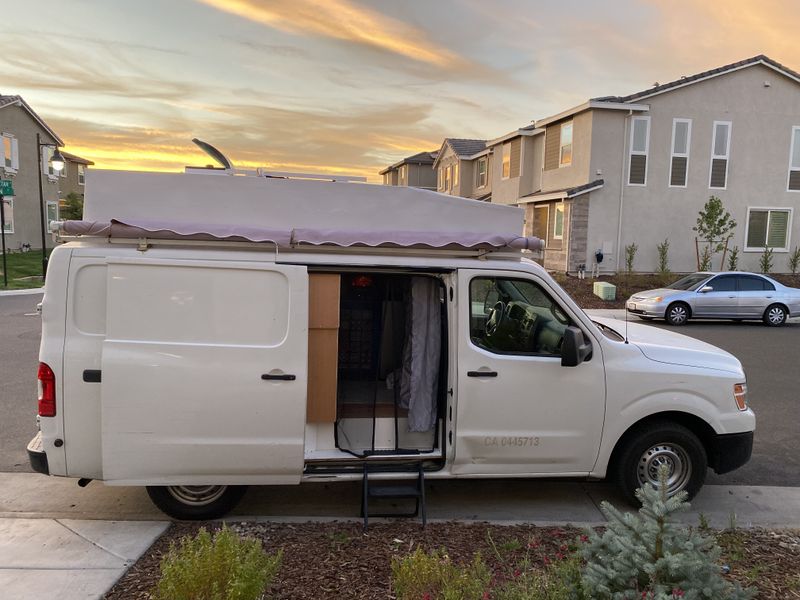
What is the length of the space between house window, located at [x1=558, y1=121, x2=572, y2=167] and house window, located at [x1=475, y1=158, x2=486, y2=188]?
10.9 metres

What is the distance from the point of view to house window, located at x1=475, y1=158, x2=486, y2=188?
37.0 metres

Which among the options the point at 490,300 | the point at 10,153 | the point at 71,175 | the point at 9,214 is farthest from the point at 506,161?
the point at 71,175

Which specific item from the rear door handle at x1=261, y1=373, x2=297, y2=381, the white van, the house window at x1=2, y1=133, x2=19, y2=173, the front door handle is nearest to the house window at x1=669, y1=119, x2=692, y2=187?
the white van

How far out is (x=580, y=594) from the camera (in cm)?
291

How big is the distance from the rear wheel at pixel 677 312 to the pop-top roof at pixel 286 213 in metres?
13.0

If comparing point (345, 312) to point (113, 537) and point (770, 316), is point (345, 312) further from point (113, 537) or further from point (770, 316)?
point (770, 316)

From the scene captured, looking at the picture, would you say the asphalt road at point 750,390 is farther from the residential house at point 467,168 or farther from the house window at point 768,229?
the residential house at point 467,168

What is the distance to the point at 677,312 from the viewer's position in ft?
52.9

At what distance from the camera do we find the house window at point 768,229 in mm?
24297

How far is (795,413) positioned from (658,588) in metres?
6.51

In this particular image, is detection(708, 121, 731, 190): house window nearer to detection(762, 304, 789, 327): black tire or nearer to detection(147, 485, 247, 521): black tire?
detection(762, 304, 789, 327): black tire

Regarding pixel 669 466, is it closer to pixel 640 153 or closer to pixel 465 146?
pixel 640 153

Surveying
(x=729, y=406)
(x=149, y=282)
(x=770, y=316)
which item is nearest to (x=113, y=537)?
(x=149, y=282)

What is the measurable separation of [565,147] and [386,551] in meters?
24.4
